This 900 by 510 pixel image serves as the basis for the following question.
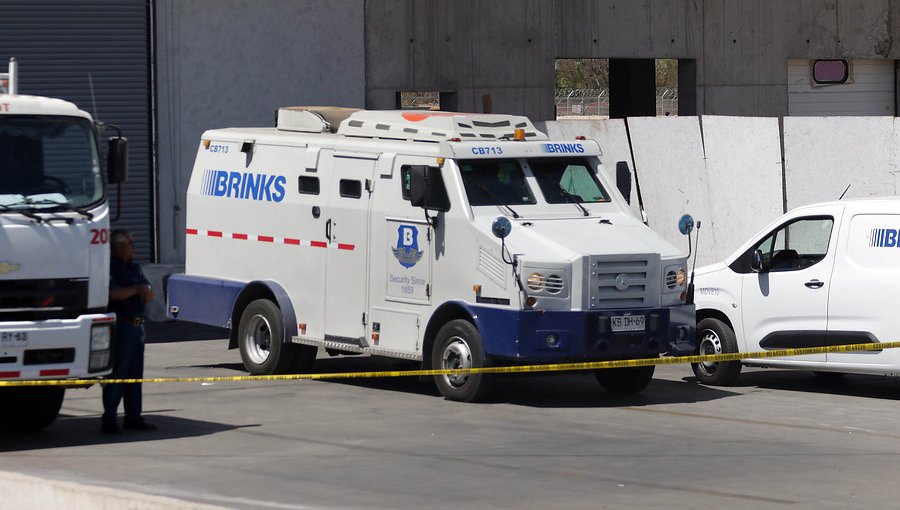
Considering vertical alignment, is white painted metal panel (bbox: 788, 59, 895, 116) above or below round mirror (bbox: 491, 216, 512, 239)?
above

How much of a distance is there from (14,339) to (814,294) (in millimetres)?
7767

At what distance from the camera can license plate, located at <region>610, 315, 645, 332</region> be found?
14727 mm

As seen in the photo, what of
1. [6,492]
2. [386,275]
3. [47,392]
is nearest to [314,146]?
[386,275]

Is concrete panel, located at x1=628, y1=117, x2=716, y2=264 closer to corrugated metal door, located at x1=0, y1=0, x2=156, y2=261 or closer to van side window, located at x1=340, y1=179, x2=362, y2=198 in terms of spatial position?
van side window, located at x1=340, y1=179, x2=362, y2=198

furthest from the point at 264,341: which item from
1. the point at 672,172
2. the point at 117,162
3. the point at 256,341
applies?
the point at 672,172

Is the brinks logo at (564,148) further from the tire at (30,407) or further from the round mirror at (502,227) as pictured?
the tire at (30,407)

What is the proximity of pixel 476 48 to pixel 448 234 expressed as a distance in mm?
12249

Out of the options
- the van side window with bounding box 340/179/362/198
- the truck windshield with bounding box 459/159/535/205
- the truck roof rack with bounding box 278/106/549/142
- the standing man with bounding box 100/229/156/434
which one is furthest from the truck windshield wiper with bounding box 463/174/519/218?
the standing man with bounding box 100/229/156/434

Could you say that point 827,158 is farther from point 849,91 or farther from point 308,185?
point 849,91

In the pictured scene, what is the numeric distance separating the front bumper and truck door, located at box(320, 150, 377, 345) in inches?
66.2

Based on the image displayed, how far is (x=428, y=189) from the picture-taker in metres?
15.3

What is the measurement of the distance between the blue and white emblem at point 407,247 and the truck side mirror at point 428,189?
15.1 inches

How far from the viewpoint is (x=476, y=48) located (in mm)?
27031

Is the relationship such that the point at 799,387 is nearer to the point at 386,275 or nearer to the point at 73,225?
the point at 386,275
